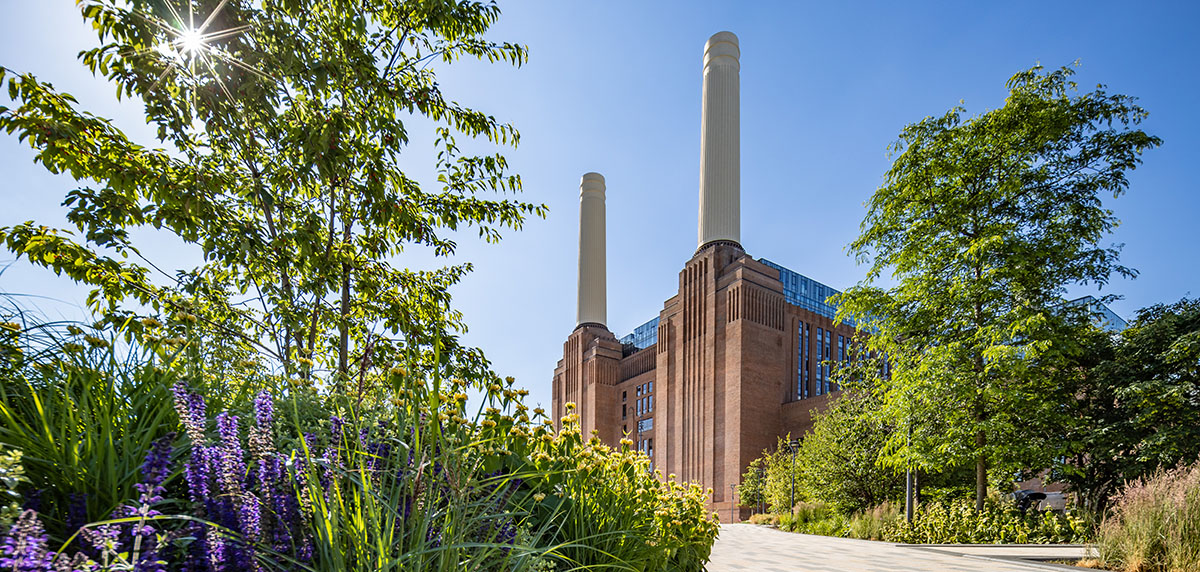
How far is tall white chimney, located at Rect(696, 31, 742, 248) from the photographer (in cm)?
4725

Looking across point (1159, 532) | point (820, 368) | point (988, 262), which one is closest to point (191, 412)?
point (1159, 532)

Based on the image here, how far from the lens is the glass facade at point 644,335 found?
215 ft

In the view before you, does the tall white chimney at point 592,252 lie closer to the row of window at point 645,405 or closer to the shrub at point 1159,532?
the row of window at point 645,405

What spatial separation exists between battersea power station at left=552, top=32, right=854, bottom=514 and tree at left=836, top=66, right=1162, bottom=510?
25.3 meters

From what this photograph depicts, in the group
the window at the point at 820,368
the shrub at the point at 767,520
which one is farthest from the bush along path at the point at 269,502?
the window at the point at 820,368

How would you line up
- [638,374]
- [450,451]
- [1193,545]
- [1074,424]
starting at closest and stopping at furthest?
1. [450,451]
2. [1193,545]
3. [1074,424]
4. [638,374]

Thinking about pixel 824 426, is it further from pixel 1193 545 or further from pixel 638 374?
pixel 638 374

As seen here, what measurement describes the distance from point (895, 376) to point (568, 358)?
2100 inches

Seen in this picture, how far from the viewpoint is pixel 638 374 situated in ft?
197

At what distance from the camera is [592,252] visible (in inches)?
2655

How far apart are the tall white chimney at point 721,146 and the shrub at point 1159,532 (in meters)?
39.9

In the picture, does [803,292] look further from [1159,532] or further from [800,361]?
[1159,532]

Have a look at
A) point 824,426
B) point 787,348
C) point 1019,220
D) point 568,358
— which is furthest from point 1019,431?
point 568,358

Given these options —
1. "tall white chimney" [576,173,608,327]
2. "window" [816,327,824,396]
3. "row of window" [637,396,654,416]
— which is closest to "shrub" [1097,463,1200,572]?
"window" [816,327,824,396]
